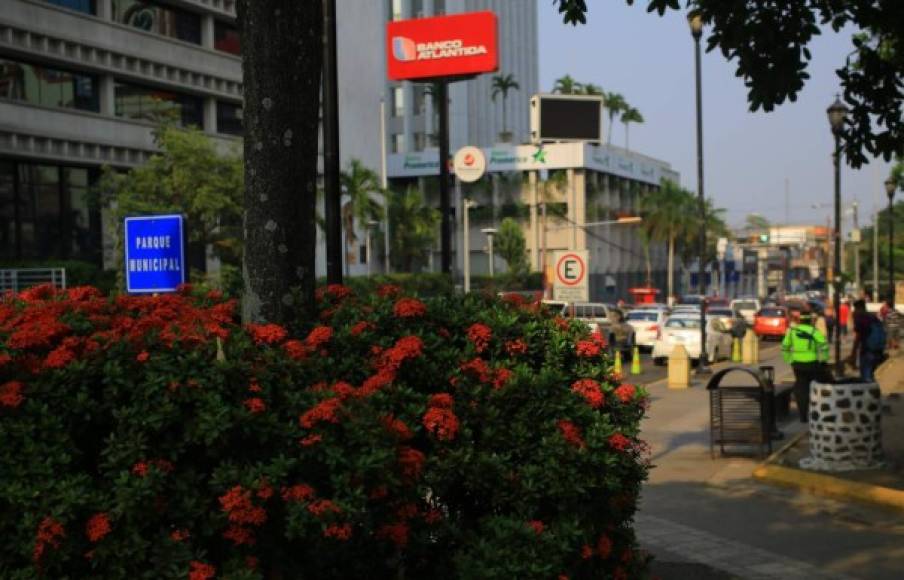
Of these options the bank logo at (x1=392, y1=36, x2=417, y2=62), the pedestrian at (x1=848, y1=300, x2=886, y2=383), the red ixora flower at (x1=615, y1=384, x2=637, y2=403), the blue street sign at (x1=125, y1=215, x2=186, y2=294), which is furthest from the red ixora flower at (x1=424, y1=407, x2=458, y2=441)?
the bank logo at (x1=392, y1=36, x2=417, y2=62)

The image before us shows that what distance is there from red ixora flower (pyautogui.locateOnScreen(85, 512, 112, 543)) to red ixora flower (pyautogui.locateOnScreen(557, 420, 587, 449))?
6.93ft

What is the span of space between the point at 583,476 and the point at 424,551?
85cm

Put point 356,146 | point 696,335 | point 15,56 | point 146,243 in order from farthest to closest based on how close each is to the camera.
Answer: point 356,146, point 15,56, point 696,335, point 146,243

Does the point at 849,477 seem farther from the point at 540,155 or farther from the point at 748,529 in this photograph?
the point at 540,155

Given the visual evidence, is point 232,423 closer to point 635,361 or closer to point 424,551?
point 424,551

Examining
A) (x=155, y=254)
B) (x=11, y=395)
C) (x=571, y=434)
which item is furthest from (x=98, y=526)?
(x=155, y=254)

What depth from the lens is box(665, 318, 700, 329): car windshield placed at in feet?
108

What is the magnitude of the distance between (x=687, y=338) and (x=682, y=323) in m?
1.36

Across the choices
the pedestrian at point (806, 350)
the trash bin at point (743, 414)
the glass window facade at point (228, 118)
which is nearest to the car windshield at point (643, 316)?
the glass window facade at point (228, 118)

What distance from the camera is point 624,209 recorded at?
89.0 m

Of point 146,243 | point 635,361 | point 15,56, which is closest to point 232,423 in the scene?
point 146,243

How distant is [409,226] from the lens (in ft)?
217

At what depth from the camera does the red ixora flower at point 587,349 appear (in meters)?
5.79

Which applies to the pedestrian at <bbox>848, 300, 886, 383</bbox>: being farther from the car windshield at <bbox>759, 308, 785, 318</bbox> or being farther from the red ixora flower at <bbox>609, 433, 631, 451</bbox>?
the car windshield at <bbox>759, 308, 785, 318</bbox>
